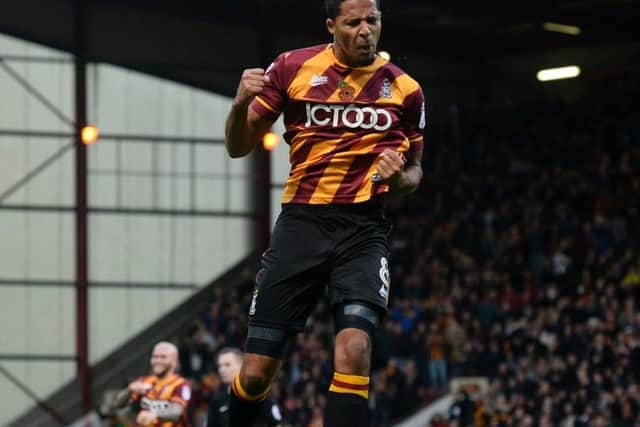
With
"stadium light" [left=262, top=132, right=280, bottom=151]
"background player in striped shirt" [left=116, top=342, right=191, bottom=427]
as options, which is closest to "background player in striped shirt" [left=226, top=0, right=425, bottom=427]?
"background player in striped shirt" [left=116, top=342, right=191, bottom=427]

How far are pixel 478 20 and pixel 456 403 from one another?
12.3 metres

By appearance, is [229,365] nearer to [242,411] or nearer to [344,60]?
[242,411]

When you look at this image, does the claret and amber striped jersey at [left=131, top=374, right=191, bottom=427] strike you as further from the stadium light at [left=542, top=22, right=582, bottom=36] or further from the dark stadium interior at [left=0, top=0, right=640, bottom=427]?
the stadium light at [left=542, top=22, right=582, bottom=36]

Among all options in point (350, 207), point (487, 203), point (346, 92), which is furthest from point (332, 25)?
point (487, 203)

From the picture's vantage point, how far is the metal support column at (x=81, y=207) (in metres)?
30.9

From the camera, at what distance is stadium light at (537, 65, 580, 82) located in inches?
1375

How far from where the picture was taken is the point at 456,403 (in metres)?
23.1

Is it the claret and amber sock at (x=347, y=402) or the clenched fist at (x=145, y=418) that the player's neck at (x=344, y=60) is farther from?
the clenched fist at (x=145, y=418)

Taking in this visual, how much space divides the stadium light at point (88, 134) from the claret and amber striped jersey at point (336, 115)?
75.5 ft

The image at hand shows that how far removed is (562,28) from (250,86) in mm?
27434

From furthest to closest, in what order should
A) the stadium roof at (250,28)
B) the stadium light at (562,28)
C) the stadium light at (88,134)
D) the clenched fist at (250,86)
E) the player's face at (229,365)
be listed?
the stadium light at (562,28) → the stadium roof at (250,28) → the stadium light at (88,134) → the player's face at (229,365) → the clenched fist at (250,86)

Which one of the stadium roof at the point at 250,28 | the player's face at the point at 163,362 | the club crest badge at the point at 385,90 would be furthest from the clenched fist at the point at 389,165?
the stadium roof at the point at 250,28

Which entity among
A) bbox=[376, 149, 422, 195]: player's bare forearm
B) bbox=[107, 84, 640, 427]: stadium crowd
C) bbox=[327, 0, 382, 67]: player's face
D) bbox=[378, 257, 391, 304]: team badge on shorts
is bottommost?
bbox=[107, 84, 640, 427]: stadium crowd

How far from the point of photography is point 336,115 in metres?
7.65
